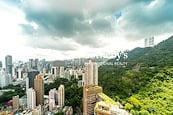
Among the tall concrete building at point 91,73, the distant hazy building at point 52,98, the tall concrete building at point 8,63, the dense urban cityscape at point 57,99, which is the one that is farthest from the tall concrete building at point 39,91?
the tall concrete building at point 8,63

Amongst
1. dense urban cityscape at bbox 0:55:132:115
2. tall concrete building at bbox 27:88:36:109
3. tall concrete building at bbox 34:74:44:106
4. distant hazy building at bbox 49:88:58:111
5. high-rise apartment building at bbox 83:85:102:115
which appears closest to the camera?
dense urban cityscape at bbox 0:55:132:115

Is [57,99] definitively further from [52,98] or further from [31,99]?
[31,99]

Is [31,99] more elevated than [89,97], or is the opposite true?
[89,97]

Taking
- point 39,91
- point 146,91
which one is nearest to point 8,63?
point 39,91

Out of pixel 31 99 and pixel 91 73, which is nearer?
pixel 31 99

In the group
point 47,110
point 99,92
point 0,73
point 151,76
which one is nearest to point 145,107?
point 99,92

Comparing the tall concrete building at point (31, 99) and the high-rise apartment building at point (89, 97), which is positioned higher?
the high-rise apartment building at point (89, 97)

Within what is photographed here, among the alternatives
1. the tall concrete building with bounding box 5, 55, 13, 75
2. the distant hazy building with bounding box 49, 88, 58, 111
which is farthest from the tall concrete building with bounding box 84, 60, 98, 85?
the tall concrete building with bounding box 5, 55, 13, 75

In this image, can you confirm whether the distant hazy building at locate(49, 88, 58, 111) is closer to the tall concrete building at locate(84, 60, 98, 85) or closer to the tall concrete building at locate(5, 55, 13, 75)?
the tall concrete building at locate(84, 60, 98, 85)

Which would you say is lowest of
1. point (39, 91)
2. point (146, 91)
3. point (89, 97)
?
point (39, 91)

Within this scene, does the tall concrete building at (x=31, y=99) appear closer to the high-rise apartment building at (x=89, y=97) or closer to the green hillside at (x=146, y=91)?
the green hillside at (x=146, y=91)

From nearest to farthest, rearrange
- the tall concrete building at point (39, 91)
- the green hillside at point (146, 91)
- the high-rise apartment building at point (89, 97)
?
the green hillside at point (146, 91), the high-rise apartment building at point (89, 97), the tall concrete building at point (39, 91)

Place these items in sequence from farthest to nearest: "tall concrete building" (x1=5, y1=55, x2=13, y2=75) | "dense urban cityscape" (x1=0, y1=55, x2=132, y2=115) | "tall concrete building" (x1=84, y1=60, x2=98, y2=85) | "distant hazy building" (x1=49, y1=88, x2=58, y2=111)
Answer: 1. "tall concrete building" (x1=5, y1=55, x2=13, y2=75)
2. "tall concrete building" (x1=84, y1=60, x2=98, y2=85)
3. "distant hazy building" (x1=49, y1=88, x2=58, y2=111)
4. "dense urban cityscape" (x1=0, y1=55, x2=132, y2=115)
